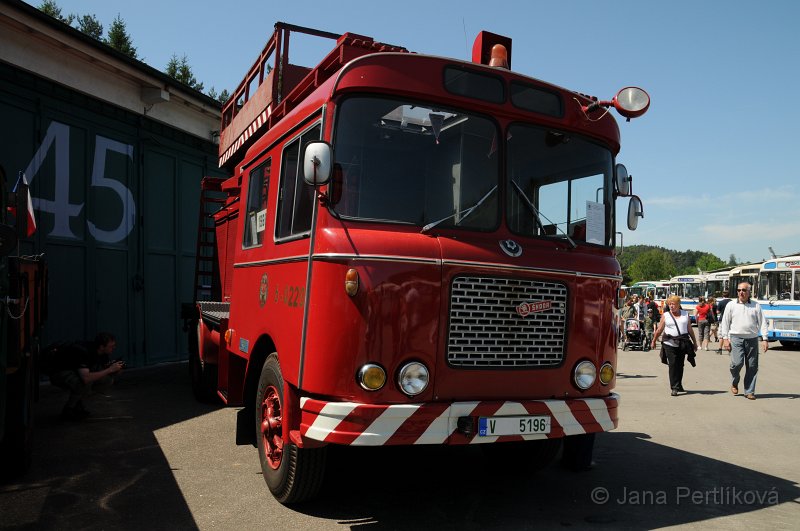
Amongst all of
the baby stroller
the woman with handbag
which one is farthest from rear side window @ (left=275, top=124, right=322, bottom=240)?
the baby stroller

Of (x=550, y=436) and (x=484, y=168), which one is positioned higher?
(x=484, y=168)

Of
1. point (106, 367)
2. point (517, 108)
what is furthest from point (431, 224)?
point (106, 367)

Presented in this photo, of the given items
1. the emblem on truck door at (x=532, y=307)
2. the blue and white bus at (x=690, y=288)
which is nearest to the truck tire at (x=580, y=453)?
the emblem on truck door at (x=532, y=307)

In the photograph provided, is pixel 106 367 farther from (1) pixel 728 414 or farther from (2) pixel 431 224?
(1) pixel 728 414

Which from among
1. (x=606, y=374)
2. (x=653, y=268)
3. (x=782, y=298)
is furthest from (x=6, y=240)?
(x=653, y=268)

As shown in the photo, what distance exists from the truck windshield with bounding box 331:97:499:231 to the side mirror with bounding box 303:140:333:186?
0.18m

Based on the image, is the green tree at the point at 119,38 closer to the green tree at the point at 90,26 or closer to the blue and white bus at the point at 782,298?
the green tree at the point at 90,26

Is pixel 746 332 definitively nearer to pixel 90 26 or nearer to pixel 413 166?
pixel 413 166

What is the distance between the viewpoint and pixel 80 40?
10.5 m

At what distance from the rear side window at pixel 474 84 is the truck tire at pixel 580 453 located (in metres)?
3.10

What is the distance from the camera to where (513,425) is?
425cm

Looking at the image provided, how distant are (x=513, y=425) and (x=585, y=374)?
814mm

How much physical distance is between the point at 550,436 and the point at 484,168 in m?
1.92

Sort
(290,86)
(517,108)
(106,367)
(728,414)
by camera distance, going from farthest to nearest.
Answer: (728,414) → (106,367) → (290,86) → (517,108)
